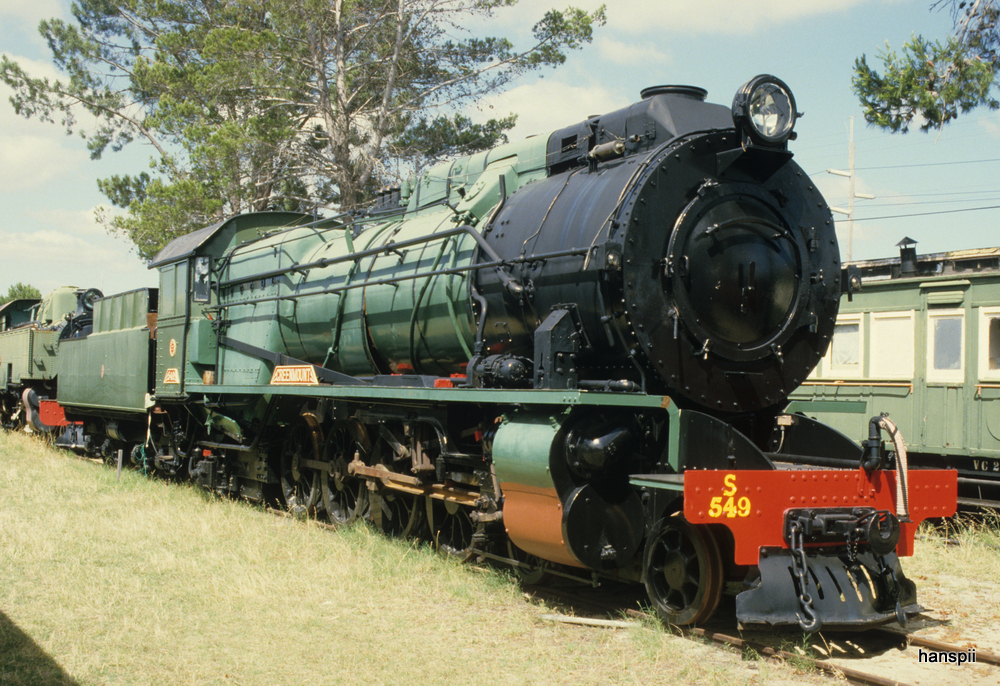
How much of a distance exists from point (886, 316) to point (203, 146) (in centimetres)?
1376

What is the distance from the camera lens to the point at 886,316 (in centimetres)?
1087

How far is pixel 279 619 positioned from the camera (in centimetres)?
589

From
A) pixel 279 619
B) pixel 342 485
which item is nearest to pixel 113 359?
pixel 342 485

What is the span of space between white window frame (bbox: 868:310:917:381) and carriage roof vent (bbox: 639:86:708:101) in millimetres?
5442

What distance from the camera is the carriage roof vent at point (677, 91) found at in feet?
21.1

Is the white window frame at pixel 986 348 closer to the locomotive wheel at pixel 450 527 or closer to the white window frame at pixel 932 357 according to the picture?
the white window frame at pixel 932 357

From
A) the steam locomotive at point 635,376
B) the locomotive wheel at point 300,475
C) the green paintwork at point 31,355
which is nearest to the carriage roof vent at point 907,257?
the steam locomotive at point 635,376

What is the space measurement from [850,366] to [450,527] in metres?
6.02

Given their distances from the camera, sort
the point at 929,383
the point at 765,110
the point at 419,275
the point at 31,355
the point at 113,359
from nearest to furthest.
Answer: the point at 765,110 → the point at 419,275 → the point at 929,383 → the point at 113,359 → the point at 31,355

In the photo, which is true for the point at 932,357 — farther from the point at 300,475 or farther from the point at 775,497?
the point at 300,475

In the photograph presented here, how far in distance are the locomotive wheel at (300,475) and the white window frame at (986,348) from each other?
7.32m

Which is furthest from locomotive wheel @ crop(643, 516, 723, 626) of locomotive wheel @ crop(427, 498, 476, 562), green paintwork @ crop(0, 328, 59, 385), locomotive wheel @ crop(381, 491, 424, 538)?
green paintwork @ crop(0, 328, 59, 385)

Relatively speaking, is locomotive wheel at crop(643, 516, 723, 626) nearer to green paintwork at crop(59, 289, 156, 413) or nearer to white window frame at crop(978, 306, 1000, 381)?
white window frame at crop(978, 306, 1000, 381)

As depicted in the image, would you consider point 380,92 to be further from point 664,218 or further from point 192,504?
point 664,218
